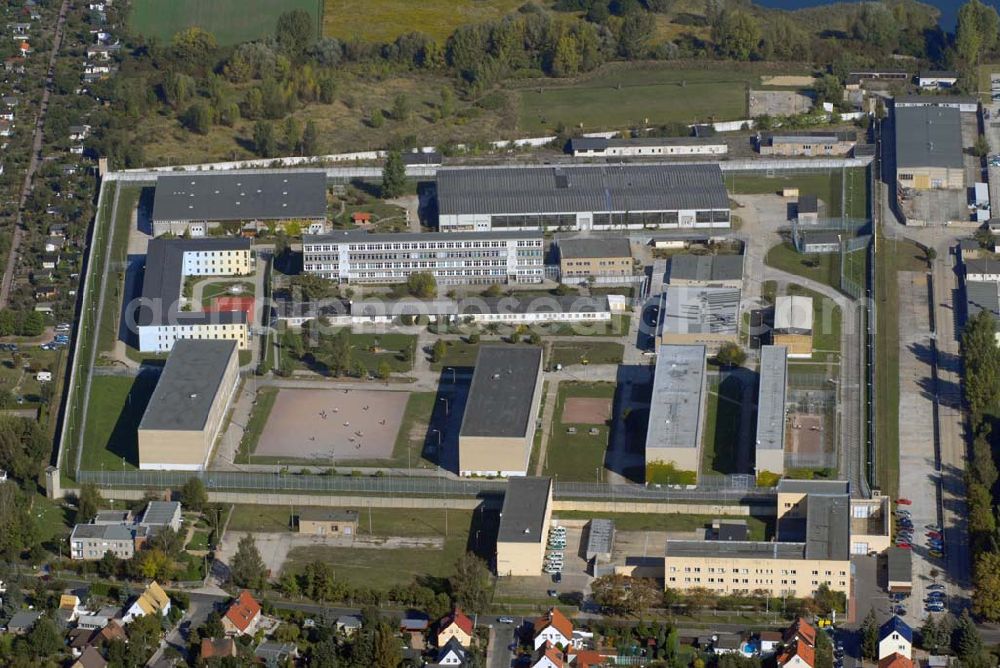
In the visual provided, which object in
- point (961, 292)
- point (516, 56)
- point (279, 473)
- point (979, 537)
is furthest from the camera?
point (516, 56)

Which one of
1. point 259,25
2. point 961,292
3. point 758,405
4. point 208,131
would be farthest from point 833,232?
point 259,25

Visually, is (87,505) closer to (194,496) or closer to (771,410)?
(194,496)

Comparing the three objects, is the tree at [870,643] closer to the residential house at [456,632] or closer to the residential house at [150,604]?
the residential house at [456,632]

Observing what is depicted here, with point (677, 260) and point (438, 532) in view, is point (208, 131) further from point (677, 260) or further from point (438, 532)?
point (438, 532)

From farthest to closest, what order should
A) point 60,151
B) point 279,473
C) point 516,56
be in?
point 516,56 < point 60,151 < point 279,473

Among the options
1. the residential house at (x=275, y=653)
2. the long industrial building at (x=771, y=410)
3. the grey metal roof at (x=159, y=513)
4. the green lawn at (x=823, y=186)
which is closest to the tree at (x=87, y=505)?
the grey metal roof at (x=159, y=513)

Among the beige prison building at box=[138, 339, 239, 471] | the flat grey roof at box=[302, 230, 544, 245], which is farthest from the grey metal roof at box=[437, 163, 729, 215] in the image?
the beige prison building at box=[138, 339, 239, 471]
